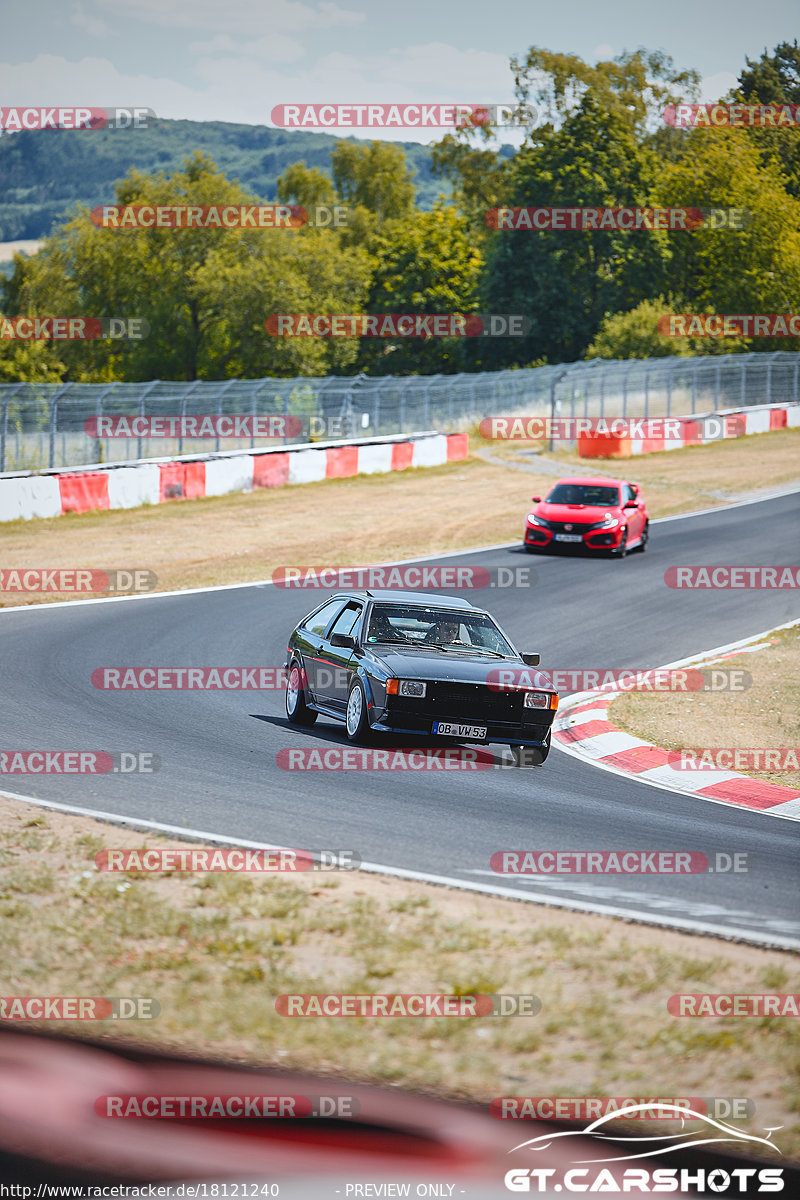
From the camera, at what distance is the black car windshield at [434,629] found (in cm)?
1173

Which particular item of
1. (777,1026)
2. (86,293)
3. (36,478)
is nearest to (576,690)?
(777,1026)

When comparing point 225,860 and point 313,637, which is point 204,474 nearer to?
point 313,637

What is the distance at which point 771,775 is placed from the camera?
36.2ft

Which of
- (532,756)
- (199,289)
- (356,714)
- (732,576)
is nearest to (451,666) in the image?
(356,714)

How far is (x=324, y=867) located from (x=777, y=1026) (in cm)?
289

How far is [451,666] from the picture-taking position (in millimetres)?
10938

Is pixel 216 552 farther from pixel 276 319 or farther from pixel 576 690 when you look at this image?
pixel 276 319

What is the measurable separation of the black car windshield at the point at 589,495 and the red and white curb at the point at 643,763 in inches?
441

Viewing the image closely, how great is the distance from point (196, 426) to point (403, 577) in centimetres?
1233

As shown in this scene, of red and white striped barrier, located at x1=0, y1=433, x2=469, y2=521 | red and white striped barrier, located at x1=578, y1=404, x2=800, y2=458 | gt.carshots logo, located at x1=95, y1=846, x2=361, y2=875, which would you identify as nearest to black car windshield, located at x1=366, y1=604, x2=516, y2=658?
gt.carshots logo, located at x1=95, y1=846, x2=361, y2=875

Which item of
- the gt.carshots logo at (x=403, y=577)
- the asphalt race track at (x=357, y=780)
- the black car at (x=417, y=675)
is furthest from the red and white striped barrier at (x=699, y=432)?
the black car at (x=417, y=675)

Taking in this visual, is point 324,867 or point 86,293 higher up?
point 86,293

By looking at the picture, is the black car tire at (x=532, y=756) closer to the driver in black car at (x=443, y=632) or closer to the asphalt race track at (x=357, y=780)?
the asphalt race track at (x=357, y=780)

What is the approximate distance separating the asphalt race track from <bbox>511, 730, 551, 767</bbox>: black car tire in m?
0.19
